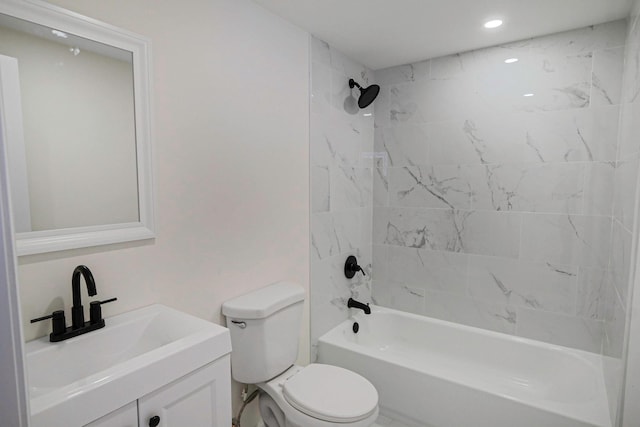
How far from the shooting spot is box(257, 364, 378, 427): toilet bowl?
160 centimetres

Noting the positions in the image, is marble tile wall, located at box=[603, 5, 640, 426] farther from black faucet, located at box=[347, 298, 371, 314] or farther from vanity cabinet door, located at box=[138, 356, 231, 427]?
vanity cabinet door, located at box=[138, 356, 231, 427]

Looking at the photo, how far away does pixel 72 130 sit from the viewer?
119 centimetres

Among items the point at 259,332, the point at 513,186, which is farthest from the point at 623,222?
the point at 259,332

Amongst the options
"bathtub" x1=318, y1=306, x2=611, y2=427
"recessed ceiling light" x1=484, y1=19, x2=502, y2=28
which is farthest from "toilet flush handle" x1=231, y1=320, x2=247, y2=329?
"recessed ceiling light" x1=484, y1=19, x2=502, y2=28

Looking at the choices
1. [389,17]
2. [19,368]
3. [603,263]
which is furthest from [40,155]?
[603,263]

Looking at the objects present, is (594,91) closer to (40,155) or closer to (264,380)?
(264,380)

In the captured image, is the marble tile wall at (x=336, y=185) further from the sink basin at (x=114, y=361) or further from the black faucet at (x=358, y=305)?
the sink basin at (x=114, y=361)

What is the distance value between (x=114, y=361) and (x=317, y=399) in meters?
0.93

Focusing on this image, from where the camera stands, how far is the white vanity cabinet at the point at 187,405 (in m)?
0.97

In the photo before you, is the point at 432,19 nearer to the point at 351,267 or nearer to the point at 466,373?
the point at 351,267

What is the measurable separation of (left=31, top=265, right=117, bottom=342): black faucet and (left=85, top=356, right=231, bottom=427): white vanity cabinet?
37cm

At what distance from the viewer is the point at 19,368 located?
473 mm

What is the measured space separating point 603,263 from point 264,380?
2131mm

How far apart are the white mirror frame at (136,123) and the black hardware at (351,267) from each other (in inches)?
62.1
